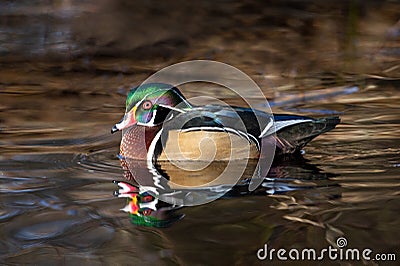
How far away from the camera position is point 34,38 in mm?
8094

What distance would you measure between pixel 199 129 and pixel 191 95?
5.40 ft

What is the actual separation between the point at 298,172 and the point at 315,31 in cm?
376

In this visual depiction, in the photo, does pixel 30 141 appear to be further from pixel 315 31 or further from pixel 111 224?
pixel 315 31

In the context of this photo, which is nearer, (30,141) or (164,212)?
(164,212)

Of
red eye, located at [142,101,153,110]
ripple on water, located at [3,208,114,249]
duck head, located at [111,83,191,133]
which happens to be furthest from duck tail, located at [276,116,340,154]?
ripple on water, located at [3,208,114,249]

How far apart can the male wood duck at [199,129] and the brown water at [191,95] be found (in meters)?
0.18

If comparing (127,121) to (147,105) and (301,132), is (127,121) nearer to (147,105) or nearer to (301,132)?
(147,105)

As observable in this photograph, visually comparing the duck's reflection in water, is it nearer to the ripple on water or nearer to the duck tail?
the duck tail

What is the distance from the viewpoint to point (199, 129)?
16.0 ft

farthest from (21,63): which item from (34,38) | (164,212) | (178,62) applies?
(164,212)

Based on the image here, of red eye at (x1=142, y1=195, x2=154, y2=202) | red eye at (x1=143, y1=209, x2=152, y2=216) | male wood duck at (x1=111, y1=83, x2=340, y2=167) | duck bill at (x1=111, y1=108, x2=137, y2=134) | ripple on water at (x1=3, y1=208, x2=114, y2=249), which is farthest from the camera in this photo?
duck bill at (x1=111, y1=108, x2=137, y2=134)

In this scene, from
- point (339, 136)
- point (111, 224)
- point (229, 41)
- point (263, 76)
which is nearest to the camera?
point (111, 224)

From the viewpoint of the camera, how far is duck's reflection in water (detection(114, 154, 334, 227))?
412 cm

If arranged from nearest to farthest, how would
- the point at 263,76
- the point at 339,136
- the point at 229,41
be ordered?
the point at 339,136 → the point at 263,76 → the point at 229,41
